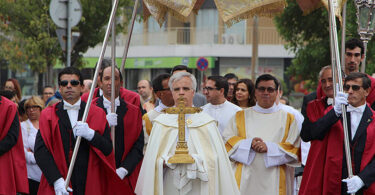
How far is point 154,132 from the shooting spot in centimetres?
727

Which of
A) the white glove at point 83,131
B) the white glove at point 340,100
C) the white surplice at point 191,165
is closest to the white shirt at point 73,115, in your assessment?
the white glove at point 83,131

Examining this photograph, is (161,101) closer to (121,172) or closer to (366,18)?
(121,172)

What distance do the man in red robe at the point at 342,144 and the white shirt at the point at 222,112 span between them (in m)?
1.69

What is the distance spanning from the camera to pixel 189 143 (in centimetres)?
718

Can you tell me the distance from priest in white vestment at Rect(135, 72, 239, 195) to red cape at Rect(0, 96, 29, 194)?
171 cm

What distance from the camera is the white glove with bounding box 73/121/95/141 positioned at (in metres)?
7.32

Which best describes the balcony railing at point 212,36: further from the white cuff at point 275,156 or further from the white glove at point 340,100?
the white glove at point 340,100

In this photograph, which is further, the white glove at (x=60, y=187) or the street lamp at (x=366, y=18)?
the street lamp at (x=366, y=18)

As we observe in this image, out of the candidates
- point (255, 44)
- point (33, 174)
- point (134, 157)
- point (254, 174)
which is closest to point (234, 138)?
point (254, 174)

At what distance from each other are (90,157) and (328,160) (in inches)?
90.1

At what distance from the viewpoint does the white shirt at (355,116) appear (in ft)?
24.4

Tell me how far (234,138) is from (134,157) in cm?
108

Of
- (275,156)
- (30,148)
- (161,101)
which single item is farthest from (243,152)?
(30,148)

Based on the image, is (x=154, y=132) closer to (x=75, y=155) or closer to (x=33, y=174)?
(x=75, y=155)
